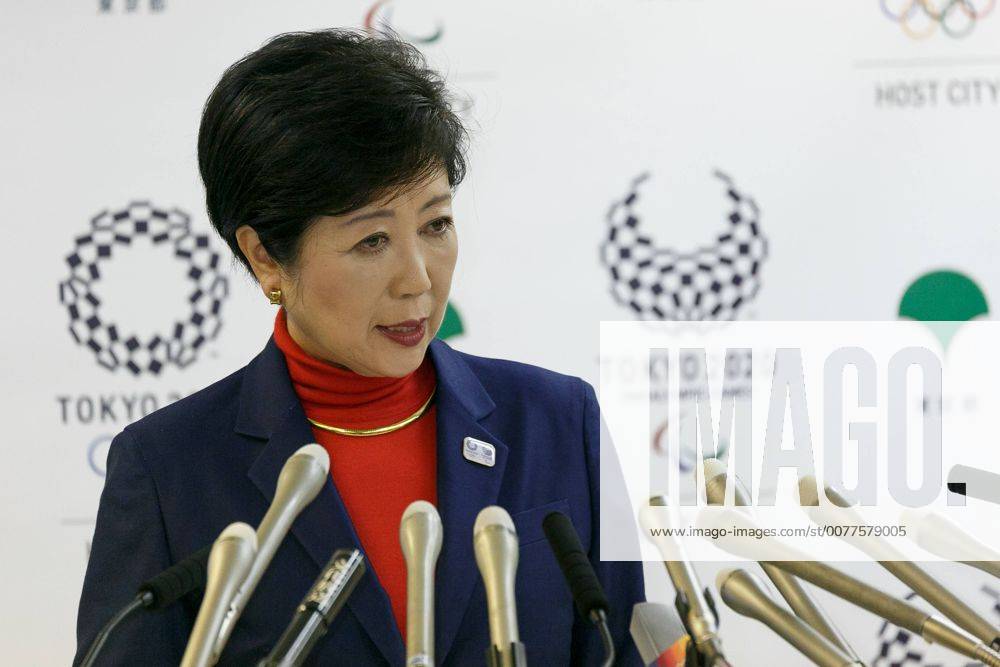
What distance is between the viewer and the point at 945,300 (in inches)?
97.3

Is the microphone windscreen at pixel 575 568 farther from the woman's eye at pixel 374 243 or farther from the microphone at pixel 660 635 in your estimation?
the woman's eye at pixel 374 243

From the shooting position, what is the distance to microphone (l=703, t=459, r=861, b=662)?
3.16 ft

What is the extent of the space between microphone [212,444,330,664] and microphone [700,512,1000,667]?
0.37 metres

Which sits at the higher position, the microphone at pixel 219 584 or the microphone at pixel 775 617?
the microphone at pixel 219 584

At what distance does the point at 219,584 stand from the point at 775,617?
0.45 m

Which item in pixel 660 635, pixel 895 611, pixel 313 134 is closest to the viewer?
pixel 895 611

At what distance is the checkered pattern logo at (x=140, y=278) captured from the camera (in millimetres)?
2469

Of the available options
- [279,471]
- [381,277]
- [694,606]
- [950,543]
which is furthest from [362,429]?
[950,543]

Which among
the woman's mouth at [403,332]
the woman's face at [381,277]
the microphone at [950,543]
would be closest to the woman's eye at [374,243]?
the woman's face at [381,277]

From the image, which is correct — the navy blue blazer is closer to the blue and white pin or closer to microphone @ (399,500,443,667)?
the blue and white pin

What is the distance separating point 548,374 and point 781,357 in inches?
42.0

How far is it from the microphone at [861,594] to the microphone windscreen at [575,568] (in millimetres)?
136

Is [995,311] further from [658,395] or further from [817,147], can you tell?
[658,395]

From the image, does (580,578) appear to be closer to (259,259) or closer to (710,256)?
(259,259)
